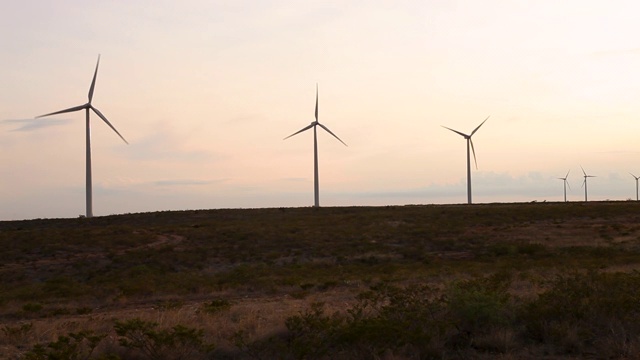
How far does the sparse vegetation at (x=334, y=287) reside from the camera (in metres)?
12.6

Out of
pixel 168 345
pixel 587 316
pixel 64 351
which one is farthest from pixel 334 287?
pixel 64 351

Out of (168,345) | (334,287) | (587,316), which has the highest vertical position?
(587,316)

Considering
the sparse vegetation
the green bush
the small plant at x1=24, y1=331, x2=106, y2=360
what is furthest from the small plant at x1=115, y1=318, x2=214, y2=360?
the green bush

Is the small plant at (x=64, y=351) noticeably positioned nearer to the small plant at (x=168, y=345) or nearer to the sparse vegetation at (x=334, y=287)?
the sparse vegetation at (x=334, y=287)

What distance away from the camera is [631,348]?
11.6 metres

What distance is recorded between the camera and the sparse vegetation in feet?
41.5

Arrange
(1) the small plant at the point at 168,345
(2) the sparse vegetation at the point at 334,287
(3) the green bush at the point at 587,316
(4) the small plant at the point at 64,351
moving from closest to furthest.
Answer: (4) the small plant at the point at 64,351 → (1) the small plant at the point at 168,345 → (3) the green bush at the point at 587,316 → (2) the sparse vegetation at the point at 334,287

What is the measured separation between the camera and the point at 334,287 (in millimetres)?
29641

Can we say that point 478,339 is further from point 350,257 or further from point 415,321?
point 350,257

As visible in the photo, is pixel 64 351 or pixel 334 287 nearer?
pixel 64 351

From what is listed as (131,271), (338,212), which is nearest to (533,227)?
(338,212)

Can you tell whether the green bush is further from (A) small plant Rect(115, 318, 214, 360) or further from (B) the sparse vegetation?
(A) small plant Rect(115, 318, 214, 360)

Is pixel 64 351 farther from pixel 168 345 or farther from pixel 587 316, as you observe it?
pixel 587 316

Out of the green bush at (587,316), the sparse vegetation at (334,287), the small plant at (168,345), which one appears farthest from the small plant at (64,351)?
the green bush at (587,316)
